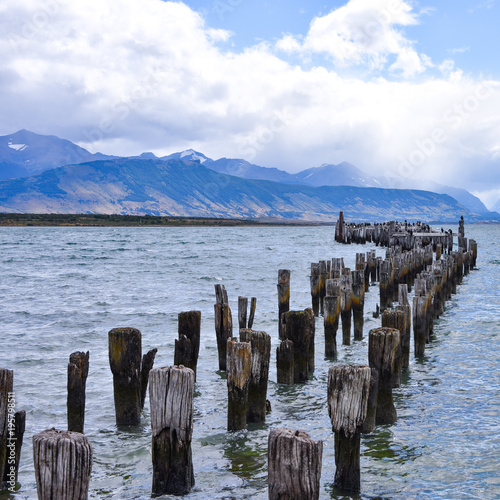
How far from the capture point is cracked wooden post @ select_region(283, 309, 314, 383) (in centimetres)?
1003

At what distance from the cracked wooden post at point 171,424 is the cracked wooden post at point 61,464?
55.8 inches

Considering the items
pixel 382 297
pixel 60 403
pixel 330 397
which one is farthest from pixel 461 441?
pixel 382 297

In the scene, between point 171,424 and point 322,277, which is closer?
point 171,424

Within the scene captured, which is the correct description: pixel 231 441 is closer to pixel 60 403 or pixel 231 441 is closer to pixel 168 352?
pixel 60 403

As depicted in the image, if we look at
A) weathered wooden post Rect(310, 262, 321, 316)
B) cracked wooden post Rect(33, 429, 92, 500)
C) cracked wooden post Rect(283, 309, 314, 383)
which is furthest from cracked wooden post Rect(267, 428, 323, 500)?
weathered wooden post Rect(310, 262, 321, 316)

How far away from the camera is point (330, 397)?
5.91 m

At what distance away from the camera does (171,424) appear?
18.9 feet

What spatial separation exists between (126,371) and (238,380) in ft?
5.26

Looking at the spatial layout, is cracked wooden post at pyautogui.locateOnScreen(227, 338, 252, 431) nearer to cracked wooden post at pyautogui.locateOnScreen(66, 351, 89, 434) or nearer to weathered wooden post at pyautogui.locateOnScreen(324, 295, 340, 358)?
cracked wooden post at pyautogui.locateOnScreen(66, 351, 89, 434)

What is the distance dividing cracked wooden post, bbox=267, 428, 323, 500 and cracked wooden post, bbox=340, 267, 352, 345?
31.3 feet

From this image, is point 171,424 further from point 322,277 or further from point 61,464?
point 322,277

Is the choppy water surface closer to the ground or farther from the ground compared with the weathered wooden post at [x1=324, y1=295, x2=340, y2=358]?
closer to the ground
